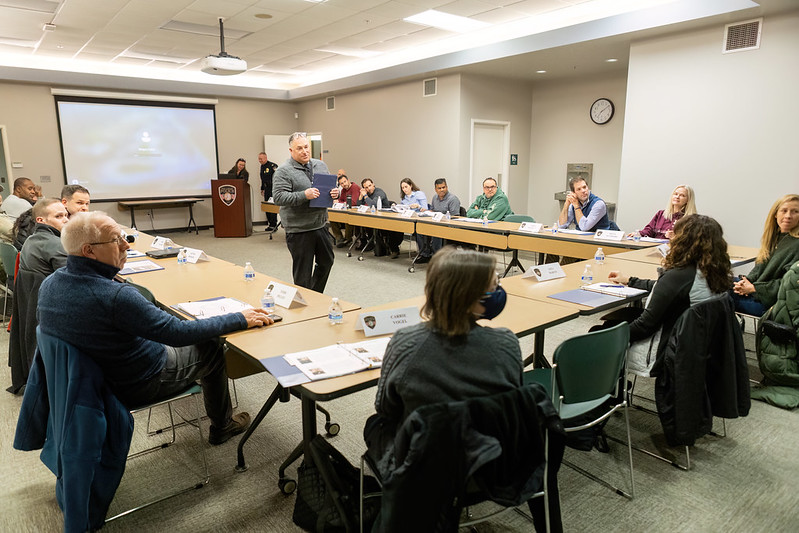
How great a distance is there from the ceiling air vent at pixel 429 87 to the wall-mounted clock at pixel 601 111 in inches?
98.0

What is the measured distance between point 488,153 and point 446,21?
2.65m

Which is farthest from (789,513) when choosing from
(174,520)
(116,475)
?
(116,475)

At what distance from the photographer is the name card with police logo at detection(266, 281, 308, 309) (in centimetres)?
255

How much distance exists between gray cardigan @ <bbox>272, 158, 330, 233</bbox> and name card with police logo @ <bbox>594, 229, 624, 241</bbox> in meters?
2.57

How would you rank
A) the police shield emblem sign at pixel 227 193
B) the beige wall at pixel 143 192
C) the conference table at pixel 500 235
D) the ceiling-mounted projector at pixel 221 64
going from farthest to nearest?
the police shield emblem sign at pixel 227 193, the beige wall at pixel 143 192, the ceiling-mounted projector at pixel 221 64, the conference table at pixel 500 235

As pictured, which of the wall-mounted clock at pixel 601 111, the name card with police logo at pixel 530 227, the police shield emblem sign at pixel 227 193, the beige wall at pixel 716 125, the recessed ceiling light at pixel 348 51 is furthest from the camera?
the police shield emblem sign at pixel 227 193

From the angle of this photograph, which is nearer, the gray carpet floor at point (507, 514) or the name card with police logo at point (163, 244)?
the gray carpet floor at point (507, 514)

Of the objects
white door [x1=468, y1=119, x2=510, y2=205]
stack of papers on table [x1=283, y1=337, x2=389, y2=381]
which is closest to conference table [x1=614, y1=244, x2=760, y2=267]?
stack of papers on table [x1=283, y1=337, x2=389, y2=381]

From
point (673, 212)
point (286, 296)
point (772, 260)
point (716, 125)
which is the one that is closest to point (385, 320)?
point (286, 296)

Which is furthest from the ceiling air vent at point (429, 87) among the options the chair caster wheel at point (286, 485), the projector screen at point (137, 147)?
the chair caster wheel at point (286, 485)

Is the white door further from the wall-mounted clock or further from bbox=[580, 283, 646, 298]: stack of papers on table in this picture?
bbox=[580, 283, 646, 298]: stack of papers on table

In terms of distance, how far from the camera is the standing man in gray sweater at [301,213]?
3830 millimetres

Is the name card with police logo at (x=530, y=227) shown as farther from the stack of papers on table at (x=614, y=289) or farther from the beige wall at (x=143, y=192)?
the beige wall at (x=143, y=192)

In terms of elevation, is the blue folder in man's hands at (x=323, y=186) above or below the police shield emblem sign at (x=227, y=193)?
above
